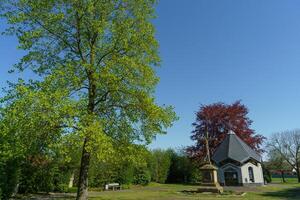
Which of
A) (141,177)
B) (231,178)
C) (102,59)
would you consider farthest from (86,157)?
(231,178)

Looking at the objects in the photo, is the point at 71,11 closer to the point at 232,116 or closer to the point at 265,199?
the point at 265,199

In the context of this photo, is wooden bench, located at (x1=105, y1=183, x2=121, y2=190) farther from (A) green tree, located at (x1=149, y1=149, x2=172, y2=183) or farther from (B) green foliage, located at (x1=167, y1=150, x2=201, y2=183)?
(B) green foliage, located at (x1=167, y1=150, x2=201, y2=183)

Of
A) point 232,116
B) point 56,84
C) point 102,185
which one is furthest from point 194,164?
point 56,84

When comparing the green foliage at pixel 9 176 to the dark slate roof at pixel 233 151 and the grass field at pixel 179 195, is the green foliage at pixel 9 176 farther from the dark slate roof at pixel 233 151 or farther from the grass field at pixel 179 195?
the dark slate roof at pixel 233 151

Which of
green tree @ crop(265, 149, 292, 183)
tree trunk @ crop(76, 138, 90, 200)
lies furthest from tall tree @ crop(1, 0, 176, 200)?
green tree @ crop(265, 149, 292, 183)

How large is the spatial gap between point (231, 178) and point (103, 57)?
105 feet

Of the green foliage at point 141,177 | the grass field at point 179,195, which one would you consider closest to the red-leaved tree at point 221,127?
the green foliage at point 141,177

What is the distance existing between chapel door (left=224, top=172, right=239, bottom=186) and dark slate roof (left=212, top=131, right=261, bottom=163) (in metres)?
2.10

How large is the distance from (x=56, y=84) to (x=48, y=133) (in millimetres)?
2266

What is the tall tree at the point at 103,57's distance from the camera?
13.9 metres

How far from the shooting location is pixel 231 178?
40562 mm

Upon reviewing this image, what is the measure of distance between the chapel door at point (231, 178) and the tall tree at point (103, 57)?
29.3 m

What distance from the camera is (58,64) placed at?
1470cm

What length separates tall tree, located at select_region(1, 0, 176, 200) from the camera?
548 inches
